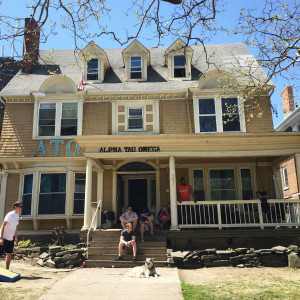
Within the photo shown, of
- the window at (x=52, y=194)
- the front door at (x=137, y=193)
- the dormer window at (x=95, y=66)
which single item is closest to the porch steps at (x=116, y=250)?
the window at (x=52, y=194)

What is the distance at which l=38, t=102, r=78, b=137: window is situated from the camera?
13695 mm

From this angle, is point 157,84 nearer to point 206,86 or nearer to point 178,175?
point 206,86

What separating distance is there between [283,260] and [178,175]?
5.83m

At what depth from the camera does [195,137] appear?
1078 centimetres

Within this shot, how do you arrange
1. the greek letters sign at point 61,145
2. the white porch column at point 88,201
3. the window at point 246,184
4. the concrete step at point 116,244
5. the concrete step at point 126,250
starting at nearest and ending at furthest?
the concrete step at point 126,250
the concrete step at point 116,244
the white porch column at point 88,201
the greek letters sign at point 61,145
the window at point 246,184

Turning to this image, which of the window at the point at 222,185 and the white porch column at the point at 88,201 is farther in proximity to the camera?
the window at the point at 222,185

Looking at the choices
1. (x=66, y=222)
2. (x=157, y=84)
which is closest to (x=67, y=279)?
(x=66, y=222)

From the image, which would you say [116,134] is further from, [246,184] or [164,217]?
[246,184]

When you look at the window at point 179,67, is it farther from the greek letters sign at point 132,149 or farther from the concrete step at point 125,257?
the concrete step at point 125,257

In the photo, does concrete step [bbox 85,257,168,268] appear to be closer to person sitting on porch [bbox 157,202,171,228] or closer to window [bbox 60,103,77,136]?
person sitting on porch [bbox 157,202,171,228]

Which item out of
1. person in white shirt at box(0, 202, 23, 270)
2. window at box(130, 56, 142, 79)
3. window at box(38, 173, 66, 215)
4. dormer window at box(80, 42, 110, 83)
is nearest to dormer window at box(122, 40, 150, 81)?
window at box(130, 56, 142, 79)

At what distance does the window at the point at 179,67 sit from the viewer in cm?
1505

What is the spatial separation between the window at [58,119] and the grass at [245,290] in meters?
9.05

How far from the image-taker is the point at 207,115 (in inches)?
537
